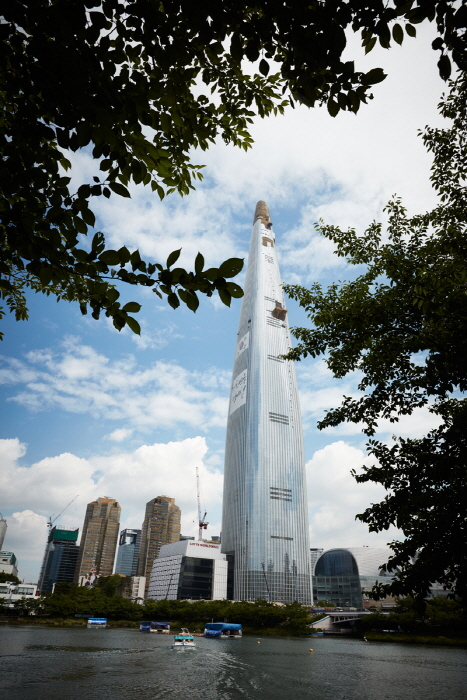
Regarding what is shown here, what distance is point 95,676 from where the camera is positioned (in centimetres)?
3203

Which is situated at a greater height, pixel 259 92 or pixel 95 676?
pixel 259 92

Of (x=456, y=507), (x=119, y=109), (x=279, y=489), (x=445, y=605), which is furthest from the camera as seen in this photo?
(x=279, y=489)

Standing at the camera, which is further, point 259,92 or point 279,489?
point 279,489

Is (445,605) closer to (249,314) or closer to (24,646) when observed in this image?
(24,646)

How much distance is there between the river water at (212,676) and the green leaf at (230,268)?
2992 centimetres

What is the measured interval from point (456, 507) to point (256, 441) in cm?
15800

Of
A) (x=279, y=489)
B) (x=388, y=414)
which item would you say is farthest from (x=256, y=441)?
(x=388, y=414)

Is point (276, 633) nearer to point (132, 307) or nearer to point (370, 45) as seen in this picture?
point (132, 307)

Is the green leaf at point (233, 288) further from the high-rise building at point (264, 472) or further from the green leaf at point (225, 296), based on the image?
the high-rise building at point (264, 472)

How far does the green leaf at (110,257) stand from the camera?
380cm

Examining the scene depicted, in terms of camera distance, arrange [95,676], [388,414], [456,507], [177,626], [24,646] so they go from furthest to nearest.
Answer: [177,626], [24,646], [95,676], [388,414], [456,507]

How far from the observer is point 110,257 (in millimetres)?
3809

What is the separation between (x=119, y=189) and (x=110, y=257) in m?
0.85

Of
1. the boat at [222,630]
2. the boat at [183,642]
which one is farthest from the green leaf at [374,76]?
the boat at [222,630]
